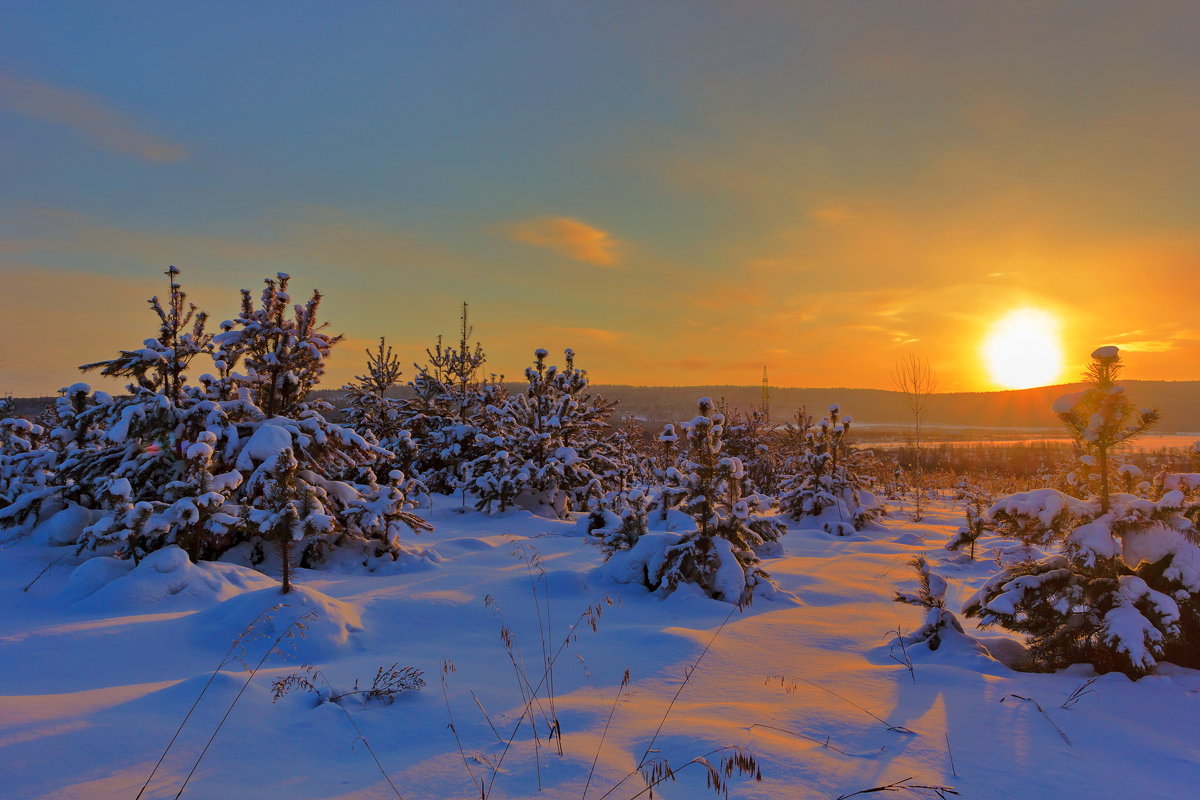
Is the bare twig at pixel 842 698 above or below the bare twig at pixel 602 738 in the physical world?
below

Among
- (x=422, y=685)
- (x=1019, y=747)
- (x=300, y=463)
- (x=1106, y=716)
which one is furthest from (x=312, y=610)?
(x=1106, y=716)

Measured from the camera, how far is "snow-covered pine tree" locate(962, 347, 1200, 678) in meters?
4.98

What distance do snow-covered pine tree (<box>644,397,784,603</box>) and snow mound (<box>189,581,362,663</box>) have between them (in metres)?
3.75

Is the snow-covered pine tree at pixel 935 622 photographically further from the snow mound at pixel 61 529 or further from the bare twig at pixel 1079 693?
the snow mound at pixel 61 529

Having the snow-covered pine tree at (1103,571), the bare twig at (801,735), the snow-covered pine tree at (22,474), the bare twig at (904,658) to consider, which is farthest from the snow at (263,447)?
the snow-covered pine tree at (1103,571)

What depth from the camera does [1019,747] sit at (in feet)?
11.9

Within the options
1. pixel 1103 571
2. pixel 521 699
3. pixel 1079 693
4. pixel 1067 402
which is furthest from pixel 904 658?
pixel 521 699

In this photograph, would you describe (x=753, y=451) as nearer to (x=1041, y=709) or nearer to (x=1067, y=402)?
(x=1067, y=402)

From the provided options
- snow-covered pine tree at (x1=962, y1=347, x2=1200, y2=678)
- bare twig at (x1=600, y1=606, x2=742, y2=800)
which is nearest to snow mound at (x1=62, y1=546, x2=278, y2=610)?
bare twig at (x1=600, y1=606, x2=742, y2=800)

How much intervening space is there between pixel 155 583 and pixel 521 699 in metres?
→ 5.40

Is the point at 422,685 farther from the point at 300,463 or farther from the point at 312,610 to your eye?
the point at 300,463

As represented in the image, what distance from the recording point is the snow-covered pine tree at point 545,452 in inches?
597

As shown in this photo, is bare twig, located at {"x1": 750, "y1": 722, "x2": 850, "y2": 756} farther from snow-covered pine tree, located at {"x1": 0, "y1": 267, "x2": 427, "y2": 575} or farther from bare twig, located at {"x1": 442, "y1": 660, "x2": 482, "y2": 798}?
snow-covered pine tree, located at {"x1": 0, "y1": 267, "x2": 427, "y2": 575}

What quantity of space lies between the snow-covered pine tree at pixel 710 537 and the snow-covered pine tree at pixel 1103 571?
2.64 m
